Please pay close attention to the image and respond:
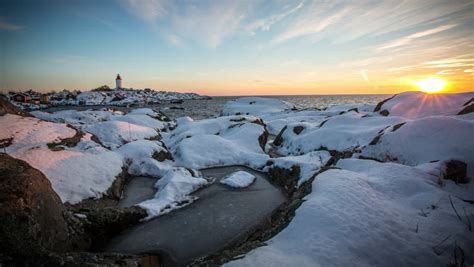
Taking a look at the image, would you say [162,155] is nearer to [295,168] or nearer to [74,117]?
[295,168]

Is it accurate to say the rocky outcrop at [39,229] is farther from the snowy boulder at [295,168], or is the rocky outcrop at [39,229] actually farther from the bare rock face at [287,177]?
the snowy boulder at [295,168]

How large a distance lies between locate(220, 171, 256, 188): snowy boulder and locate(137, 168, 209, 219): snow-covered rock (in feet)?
4.04

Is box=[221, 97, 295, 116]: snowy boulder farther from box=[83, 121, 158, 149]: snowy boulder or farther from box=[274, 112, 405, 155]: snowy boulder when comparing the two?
box=[274, 112, 405, 155]: snowy boulder

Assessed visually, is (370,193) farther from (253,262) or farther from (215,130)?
(215,130)

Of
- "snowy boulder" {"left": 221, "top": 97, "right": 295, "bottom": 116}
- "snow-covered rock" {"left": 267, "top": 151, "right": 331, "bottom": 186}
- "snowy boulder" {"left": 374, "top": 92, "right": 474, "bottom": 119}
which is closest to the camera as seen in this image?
"snow-covered rock" {"left": 267, "top": 151, "right": 331, "bottom": 186}

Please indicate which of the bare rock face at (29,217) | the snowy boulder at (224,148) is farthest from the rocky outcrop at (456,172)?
the bare rock face at (29,217)

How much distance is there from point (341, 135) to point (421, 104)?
1178cm

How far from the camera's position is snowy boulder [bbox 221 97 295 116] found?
54.1 meters

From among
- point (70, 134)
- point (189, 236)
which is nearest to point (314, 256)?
point (189, 236)

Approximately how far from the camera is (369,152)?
12.6 m

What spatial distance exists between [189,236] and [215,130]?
1783cm

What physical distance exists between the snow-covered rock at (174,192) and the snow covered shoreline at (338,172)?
63 millimetres

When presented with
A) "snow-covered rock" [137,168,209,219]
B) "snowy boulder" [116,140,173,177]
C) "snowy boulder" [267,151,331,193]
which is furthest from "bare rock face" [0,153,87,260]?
"snowy boulder" [267,151,331,193]

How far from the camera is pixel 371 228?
5.45 m
